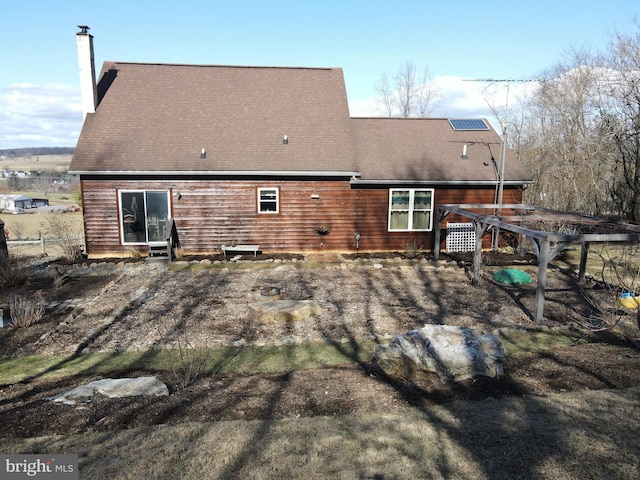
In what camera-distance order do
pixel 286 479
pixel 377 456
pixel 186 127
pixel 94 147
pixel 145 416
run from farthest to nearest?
pixel 186 127 < pixel 94 147 < pixel 145 416 < pixel 377 456 < pixel 286 479

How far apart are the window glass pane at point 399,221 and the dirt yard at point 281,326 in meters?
1.67

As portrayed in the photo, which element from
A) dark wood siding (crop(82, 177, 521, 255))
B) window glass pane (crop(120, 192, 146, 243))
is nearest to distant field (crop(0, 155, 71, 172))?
dark wood siding (crop(82, 177, 521, 255))

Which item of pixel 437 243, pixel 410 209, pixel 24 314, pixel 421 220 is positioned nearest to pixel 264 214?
pixel 410 209

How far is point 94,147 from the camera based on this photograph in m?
14.1

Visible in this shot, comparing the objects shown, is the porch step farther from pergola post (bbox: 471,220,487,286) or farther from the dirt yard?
pergola post (bbox: 471,220,487,286)

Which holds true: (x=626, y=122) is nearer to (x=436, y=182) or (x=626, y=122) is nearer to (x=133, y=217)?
(x=436, y=182)

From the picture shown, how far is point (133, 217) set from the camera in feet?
45.9

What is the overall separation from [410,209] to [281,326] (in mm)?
8425

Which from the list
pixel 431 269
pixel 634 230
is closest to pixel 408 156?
pixel 431 269

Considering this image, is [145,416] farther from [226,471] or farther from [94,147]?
[94,147]

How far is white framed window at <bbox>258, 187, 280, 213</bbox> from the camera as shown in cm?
1439

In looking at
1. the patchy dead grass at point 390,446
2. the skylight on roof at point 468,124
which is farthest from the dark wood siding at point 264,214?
the patchy dead grass at point 390,446

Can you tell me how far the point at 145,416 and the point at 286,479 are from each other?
208cm

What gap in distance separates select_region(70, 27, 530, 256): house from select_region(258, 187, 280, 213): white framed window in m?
0.04
